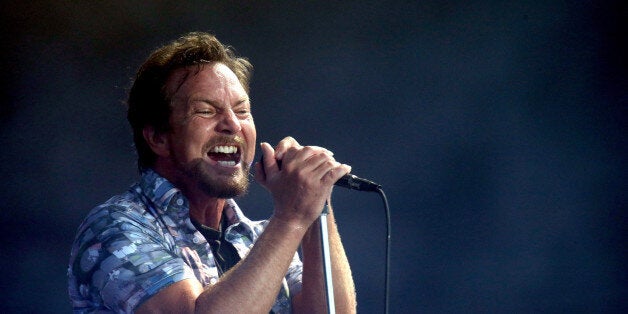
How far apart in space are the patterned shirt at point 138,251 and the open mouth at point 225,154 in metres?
0.16

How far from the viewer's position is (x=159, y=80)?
1.96 m

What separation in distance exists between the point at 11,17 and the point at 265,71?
45.8 inches

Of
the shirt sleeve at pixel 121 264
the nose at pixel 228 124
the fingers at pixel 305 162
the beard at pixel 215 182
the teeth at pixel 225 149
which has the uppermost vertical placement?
the nose at pixel 228 124

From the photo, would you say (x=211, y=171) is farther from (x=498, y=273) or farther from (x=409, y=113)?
(x=498, y=273)

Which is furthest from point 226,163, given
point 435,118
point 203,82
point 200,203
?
point 435,118

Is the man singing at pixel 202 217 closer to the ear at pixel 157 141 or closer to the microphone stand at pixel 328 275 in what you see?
the ear at pixel 157 141

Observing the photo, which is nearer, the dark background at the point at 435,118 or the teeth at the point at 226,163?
the teeth at the point at 226,163

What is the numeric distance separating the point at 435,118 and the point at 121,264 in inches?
76.1

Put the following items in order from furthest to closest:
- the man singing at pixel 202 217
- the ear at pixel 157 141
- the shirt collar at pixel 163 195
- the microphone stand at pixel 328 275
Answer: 1. the ear at pixel 157 141
2. the shirt collar at pixel 163 195
3. the man singing at pixel 202 217
4. the microphone stand at pixel 328 275

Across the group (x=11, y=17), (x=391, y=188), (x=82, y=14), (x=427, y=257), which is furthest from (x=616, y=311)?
(x=11, y=17)

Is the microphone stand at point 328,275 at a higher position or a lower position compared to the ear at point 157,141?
lower

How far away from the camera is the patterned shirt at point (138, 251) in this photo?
1380 millimetres

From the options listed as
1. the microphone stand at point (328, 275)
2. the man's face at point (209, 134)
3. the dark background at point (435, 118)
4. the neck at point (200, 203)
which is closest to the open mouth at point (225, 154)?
the man's face at point (209, 134)

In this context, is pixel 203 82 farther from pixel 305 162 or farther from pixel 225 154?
pixel 305 162
